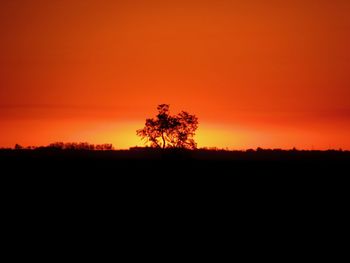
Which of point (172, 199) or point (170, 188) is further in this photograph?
point (170, 188)

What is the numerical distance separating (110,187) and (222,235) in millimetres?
14680

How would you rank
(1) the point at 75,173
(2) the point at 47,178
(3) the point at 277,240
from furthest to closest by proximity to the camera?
1. (1) the point at 75,173
2. (2) the point at 47,178
3. (3) the point at 277,240

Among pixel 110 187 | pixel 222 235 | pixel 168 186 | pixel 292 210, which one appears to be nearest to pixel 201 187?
pixel 168 186

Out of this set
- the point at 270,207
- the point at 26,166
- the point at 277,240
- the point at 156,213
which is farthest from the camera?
the point at 26,166

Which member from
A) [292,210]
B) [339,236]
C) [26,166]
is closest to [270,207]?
[292,210]

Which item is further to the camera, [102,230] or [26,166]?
[26,166]

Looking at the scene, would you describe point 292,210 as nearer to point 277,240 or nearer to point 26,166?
→ point 277,240

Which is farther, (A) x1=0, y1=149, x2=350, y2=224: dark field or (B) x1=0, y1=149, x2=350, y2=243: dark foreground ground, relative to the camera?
(A) x1=0, y1=149, x2=350, y2=224: dark field

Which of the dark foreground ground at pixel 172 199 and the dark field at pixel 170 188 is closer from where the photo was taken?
the dark foreground ground at pixel 172 199

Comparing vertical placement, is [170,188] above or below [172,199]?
above

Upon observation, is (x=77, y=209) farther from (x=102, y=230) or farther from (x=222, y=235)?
(x=222, y=235)

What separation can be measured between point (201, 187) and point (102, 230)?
14750 millimetres

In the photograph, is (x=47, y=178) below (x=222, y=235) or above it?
above

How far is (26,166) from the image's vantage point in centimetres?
5072
